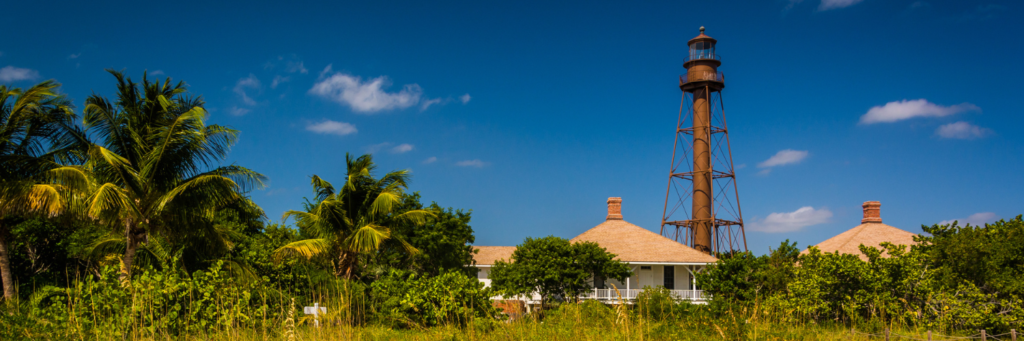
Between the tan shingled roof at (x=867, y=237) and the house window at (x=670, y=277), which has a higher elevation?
the tan shingled roof at (x=867, y=237)

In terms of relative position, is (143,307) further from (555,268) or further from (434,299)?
(555,268)

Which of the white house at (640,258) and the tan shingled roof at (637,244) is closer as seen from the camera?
the white house at (640,258)

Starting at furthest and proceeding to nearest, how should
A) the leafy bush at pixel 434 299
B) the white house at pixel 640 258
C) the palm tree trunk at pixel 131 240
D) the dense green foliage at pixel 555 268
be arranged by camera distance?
1. the white house at pixel 640 258
2. the dense green foliage at pixel 555 268
3. the palm tree trunk at pixel 131 240
4. the leafy bush at pixel 434 299

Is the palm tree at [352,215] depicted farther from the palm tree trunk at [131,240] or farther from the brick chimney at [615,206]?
the brick chimney at [615,206]

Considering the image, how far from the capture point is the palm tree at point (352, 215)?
18.6 meters

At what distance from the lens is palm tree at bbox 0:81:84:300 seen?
13516mm

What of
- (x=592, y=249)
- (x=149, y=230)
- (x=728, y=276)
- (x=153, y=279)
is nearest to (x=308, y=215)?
(x=149, y=230)

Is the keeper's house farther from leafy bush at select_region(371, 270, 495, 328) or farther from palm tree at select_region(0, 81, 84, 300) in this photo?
palm tree at select_region(0, 81, 84, 300)

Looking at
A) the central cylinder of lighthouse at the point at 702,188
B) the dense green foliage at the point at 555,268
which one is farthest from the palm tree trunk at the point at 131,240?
the central cylinder of lighthouse at the point at 702,188

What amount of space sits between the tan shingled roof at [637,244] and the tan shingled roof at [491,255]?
3.90 meters

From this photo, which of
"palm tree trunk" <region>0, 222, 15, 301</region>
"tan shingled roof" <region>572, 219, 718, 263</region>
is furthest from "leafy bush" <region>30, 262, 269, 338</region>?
"tan shingled roof" <region>572, 219, 718, 263</region>

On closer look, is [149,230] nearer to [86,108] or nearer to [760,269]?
[86,108]

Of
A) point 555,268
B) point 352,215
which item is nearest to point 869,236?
point 555,268

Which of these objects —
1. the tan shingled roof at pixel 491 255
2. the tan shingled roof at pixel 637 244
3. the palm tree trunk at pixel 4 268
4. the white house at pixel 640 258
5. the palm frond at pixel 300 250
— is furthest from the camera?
the tan shingled roof at pixel 491 255
